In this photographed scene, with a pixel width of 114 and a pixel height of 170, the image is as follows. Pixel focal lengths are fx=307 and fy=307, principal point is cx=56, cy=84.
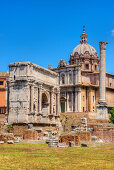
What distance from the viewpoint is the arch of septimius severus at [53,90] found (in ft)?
134

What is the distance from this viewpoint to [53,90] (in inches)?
1905

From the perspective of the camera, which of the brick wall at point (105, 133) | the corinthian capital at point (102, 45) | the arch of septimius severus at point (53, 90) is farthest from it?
the corinthian capital at point (102, 45)

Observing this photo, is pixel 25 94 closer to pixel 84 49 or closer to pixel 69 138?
pixel 69 138

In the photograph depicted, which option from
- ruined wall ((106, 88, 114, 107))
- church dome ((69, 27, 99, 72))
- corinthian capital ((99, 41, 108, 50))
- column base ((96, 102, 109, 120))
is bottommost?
column base ((96, 102, 109, 120))

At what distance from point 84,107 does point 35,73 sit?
72.8 ft

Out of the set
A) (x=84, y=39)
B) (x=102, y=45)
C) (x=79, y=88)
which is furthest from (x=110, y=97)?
(x=102, y=45)

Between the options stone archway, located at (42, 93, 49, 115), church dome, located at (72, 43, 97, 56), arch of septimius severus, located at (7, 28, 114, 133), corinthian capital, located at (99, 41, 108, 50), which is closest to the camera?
arch of septimius severus, located at (7, 28, 114, 133)

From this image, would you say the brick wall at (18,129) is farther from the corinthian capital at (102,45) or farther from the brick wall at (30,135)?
the corinthian capital at (102,45)

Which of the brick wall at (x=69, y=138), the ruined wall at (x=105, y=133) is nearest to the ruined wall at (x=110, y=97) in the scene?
the ruined wall at (x=105, y=133)

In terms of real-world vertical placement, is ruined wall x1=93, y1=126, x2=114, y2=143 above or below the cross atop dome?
below

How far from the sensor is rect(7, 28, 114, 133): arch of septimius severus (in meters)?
40.8

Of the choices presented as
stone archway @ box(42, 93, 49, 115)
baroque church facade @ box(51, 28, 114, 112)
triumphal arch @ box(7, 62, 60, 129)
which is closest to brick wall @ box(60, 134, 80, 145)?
triumphal arch @ box(7, 62, 60, 129)

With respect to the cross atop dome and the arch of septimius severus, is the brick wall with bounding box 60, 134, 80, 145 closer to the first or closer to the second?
the arch of septimius severus

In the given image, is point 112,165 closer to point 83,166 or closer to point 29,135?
point 83,166
